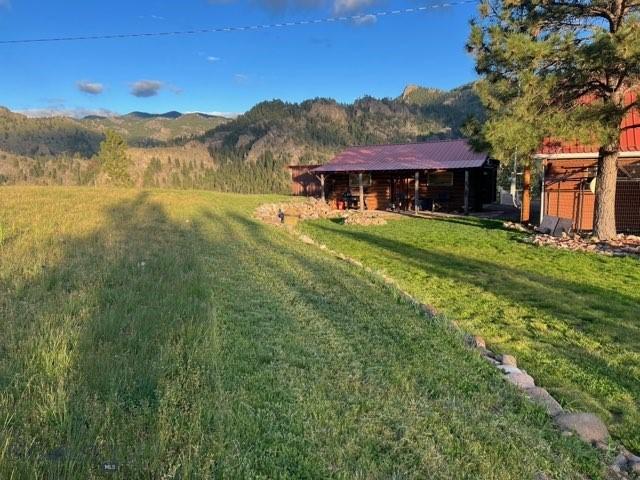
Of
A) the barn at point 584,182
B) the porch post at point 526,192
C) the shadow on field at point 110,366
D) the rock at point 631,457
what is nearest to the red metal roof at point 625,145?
the barn at point 584,182

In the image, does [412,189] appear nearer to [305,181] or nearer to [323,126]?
[305,181]

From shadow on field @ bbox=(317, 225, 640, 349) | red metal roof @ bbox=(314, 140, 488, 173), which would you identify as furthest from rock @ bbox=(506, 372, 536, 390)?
red metal roof @ bbox=(314, 140, 488, 173)

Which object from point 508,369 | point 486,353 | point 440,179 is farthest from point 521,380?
point 440,179

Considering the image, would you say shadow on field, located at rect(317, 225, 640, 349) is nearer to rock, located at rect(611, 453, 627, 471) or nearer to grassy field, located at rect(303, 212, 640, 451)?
grassy field, located at rect(303, 212, 640, 451)

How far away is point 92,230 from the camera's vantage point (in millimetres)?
9258

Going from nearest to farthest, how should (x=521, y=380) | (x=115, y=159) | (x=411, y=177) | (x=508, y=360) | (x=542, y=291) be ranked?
(x=521, y=380) < (x=508, y=360) < (x=542, y=291) < (x=411, y=177) < (x=115, y=159)

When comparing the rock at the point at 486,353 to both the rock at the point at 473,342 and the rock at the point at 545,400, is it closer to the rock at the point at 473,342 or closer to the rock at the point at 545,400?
the rock at the point at 473,342

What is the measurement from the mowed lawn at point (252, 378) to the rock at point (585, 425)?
0.14 metres

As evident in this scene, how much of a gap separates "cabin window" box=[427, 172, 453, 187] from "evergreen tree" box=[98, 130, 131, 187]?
43.8m

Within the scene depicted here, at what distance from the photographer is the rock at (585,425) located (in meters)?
2.93

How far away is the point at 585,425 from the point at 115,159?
60681mm

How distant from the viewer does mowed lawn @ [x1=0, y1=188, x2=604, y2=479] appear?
2.26m

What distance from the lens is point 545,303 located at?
6.63 metres

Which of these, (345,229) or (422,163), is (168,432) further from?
(422,163)
